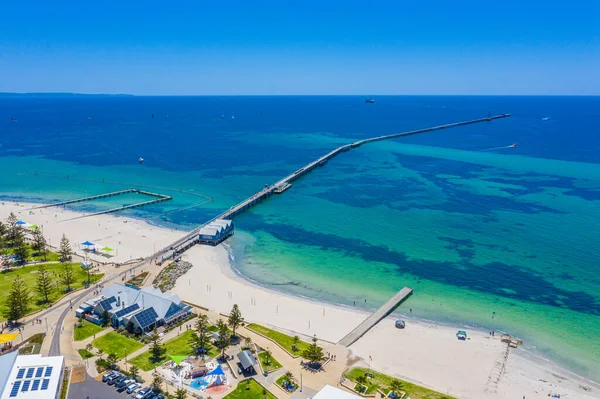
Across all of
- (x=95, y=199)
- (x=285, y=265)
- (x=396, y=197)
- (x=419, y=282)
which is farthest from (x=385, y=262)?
(x=95, y=199)

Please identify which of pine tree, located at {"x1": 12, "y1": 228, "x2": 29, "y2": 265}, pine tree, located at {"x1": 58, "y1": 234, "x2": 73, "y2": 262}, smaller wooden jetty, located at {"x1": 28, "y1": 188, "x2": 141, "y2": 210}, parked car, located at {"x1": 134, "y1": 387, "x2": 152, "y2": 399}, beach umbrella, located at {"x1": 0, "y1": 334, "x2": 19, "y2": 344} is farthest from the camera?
smaller wooden jetty, located at {"x1": 28, "y1": 188, "x2": 141, "y2": 210}

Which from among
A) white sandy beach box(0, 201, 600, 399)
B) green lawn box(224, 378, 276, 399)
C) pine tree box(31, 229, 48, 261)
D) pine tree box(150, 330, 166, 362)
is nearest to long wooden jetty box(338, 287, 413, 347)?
white sandy beach box(0, 201, 600, 399)

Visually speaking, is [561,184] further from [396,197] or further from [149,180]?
[149,180]

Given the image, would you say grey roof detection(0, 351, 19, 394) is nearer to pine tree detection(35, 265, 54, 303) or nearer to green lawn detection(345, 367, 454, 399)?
pine tree detection(35, 265, 54, 303)

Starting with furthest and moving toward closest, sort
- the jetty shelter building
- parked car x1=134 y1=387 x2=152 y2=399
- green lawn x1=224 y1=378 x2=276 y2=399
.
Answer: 1. the jetty shelter building
2. green lawn x1=224 y1=378 x2=276 y2=399
3. parked car x1=134 y1=387 x2=152 y2=399

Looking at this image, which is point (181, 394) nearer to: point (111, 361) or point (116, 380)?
point (116, 380)

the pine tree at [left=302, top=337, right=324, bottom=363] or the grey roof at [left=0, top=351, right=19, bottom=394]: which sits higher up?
the grey roof at [left=0, top=351, right=19, bottom=394]

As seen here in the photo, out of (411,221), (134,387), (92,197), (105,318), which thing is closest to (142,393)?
(134,387)
